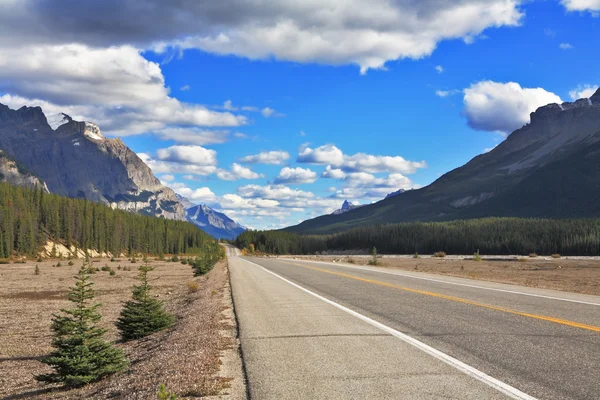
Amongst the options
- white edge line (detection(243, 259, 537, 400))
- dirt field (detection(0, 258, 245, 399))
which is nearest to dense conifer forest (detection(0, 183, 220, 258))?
dirt field (detection(0, 258, 245, 399))

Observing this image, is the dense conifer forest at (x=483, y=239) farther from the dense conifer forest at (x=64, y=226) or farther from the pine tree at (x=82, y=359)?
the pine tree at (x=82, y=359)

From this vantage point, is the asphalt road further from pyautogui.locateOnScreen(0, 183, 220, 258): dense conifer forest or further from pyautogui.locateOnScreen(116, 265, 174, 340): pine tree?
pyautogui.locateOnScreen(0, 183, 220, 258): dense conifer forest

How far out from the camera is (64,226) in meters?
125

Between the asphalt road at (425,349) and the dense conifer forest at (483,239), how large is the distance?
365 ft

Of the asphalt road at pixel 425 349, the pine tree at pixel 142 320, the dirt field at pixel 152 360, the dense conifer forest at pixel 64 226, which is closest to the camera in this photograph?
the asphalt road at pixel 425 349

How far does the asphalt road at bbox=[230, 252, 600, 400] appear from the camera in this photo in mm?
6258

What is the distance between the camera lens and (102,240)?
134 meters

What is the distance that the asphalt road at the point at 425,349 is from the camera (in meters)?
6.26

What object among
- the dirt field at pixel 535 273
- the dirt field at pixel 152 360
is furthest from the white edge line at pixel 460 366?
the dirt field at pixel 535 273

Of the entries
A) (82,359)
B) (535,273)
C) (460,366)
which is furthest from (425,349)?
(535,273)

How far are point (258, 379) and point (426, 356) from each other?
2764 mm

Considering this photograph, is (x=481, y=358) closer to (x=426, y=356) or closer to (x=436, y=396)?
(x=426, y=356)

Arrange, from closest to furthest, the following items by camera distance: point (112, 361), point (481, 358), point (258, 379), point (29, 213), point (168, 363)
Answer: point (258, 379), point (481, 358), point (168, 363), point (112, 361), point (29, 213)

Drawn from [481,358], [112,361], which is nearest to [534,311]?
[481,358]
